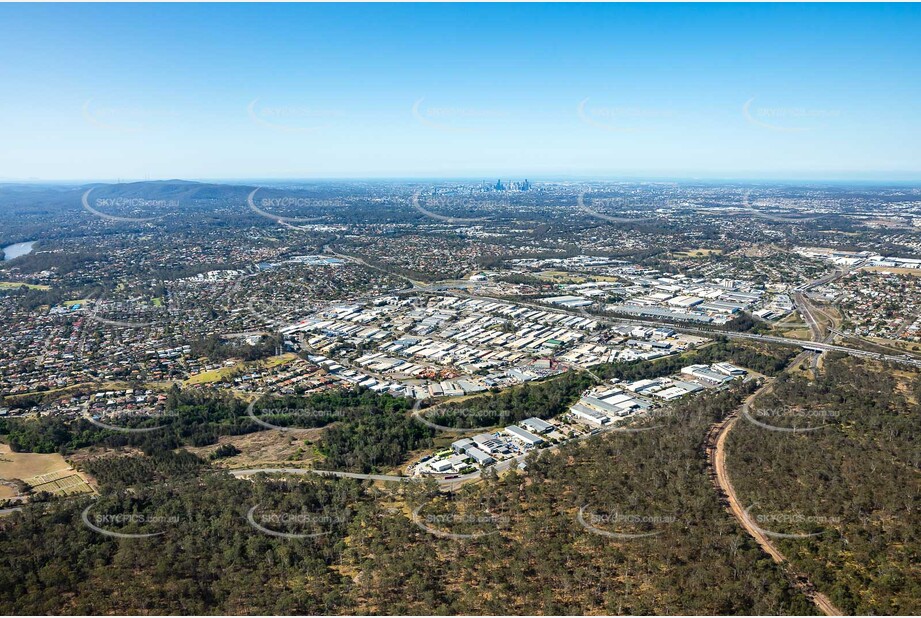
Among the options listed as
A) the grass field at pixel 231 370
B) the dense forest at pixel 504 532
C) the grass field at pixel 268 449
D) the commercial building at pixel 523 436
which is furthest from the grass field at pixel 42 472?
the commercial building at pixel 523 436

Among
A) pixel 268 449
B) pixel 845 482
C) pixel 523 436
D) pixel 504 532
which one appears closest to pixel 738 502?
pixel 845 482

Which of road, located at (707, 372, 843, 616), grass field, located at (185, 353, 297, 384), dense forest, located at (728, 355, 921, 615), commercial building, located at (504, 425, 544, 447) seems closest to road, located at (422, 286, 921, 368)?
dense forest, located at (728, 355, 921, 615)

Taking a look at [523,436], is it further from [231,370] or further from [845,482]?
[231,370]

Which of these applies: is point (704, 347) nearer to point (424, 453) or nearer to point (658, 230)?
point (424, 453)

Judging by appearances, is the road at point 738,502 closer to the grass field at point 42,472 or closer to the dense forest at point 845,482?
the dense forest at point 845,482

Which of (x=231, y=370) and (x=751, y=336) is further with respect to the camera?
(x=751, y=336)
